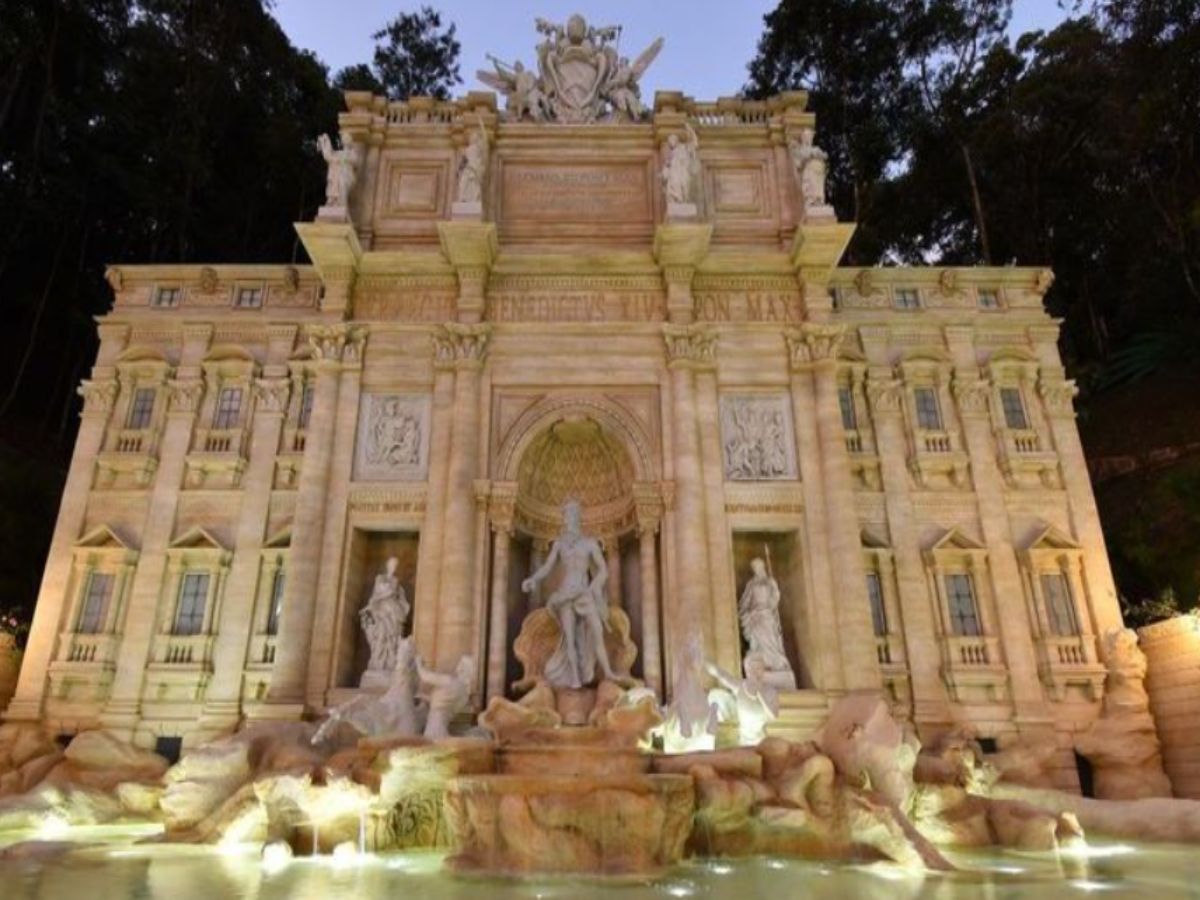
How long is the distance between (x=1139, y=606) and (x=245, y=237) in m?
30.5

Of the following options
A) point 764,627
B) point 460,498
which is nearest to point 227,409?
point 460,498

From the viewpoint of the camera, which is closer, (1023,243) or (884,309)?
(884,309)

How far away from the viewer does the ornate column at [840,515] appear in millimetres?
14289

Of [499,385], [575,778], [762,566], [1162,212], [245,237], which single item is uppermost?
[245,237]

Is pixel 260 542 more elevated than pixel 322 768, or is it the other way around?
pixel 260 542

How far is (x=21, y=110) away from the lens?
23812mm

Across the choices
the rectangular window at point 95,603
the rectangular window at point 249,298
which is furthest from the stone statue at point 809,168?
the rectangular window at point 95,603

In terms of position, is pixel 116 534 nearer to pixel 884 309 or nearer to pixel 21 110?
pixel 21 110

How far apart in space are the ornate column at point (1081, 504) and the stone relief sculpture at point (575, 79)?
12.7m

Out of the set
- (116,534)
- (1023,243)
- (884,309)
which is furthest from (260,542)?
(1023,243)

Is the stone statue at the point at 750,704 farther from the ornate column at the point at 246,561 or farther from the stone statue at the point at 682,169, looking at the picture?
the stone statue at the point at 682,169

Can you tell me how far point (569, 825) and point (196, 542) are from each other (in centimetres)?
1220

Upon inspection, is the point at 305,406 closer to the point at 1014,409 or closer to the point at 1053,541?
the point at 1014,409

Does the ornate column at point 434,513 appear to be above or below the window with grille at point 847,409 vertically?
below
